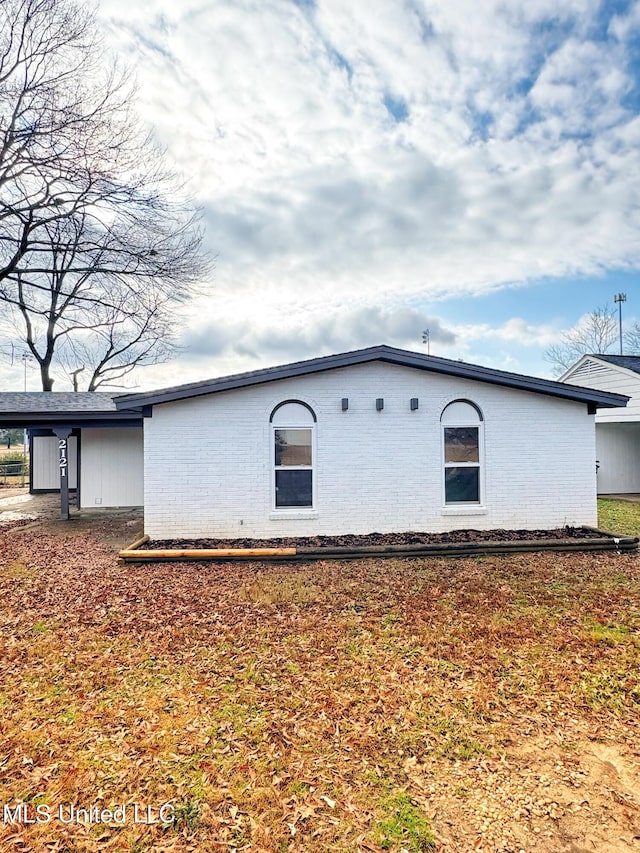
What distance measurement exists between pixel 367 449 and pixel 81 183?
12.3 meters

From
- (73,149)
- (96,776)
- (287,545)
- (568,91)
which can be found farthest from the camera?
(73,149)

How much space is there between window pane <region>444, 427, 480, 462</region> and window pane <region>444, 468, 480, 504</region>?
0.76ft

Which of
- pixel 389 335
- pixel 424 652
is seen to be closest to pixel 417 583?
pixel 424 652

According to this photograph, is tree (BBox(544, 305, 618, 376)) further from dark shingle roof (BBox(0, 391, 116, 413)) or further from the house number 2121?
the house number 2121

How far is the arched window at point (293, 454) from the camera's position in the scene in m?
8.05

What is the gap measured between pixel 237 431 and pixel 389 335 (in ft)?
62.7

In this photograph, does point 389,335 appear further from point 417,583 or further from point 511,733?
point 511,733

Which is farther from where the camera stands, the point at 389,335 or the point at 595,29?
the point at 389,335

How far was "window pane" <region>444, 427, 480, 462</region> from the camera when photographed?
8.30m

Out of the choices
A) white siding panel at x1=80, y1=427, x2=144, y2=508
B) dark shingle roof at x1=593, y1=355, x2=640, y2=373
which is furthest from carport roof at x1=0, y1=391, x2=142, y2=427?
dark shingle roof at x1=593, y1=355, x2=640, y2=373

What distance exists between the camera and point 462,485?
838cm

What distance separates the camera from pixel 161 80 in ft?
32.2

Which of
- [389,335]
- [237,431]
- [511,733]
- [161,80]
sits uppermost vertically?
[161,80]
